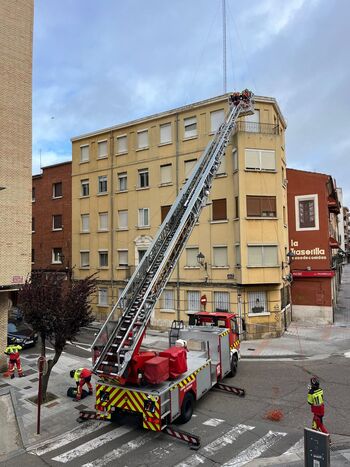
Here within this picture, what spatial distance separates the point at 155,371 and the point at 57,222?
25.4 metres

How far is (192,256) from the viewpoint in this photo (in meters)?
25.2

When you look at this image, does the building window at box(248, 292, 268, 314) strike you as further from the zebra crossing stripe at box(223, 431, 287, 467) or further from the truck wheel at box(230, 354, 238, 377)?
the zebra crossing stripe at box(223, 431, 287, 467)

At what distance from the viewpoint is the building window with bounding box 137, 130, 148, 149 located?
2773cm

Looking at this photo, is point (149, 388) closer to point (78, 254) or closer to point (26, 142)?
point (26, 142)

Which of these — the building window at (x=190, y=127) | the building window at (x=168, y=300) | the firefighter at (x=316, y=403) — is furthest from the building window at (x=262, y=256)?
the firefighter at (x=316, y=403)

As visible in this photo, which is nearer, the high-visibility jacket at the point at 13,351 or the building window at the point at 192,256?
the high-visibility jacket at the point at 13,351

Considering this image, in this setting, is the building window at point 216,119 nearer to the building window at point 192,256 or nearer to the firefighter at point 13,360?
the building window at point 192,256

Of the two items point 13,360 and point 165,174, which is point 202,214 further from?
point 13,360

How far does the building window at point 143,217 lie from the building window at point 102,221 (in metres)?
3.22

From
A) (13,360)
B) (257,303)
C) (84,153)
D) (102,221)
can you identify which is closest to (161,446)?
(13,360)

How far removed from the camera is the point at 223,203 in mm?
24234

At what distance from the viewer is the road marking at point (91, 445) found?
895cm

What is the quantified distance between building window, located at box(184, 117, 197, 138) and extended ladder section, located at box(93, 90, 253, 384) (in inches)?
303

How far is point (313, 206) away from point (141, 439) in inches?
818
